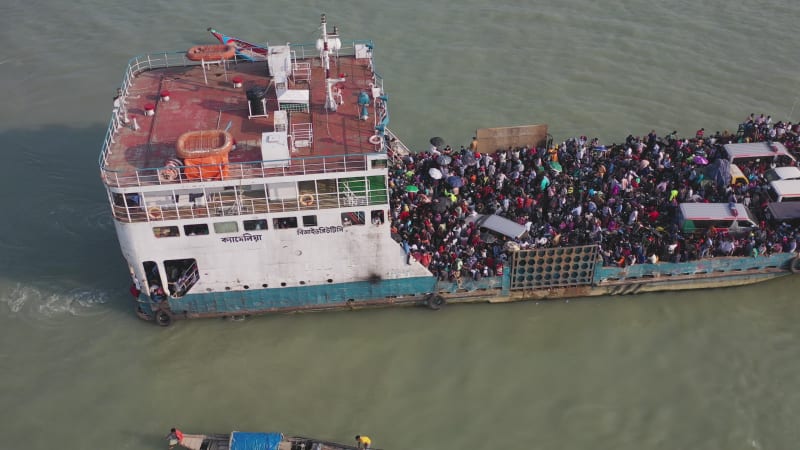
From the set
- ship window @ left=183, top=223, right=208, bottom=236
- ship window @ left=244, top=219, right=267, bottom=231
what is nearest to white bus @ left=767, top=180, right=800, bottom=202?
ship window @ left=244, top=219, right=267, bottom=231

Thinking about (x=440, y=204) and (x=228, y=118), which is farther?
(x=440, y=204)

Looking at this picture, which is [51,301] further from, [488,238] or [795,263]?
[795,263]

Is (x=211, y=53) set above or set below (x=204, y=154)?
above

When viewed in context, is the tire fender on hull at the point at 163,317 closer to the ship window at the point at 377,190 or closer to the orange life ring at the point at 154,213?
the orange life ring at the point at 154,213

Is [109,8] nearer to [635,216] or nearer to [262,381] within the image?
[262,381]

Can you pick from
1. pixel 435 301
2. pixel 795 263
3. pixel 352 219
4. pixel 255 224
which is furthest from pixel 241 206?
pixel 795 263

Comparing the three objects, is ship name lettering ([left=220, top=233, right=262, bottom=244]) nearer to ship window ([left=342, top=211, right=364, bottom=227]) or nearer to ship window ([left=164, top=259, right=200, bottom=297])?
ship window ([left=164, top=259, right=200, bottom=297])

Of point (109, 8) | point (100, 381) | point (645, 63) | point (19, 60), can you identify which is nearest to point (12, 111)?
point (19, 60)
